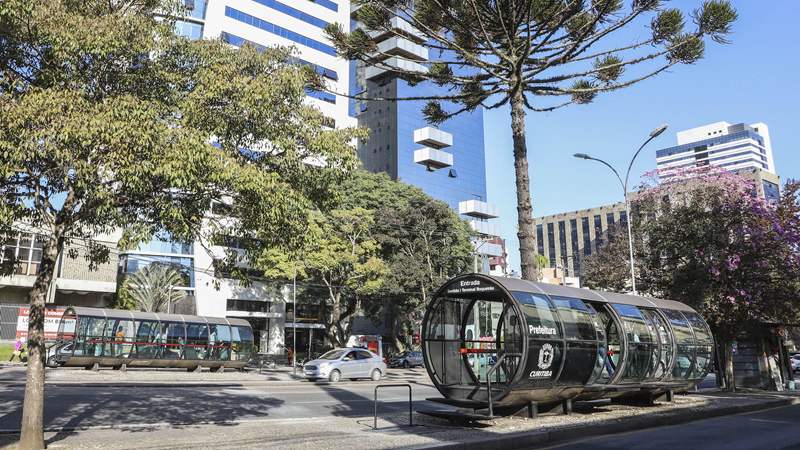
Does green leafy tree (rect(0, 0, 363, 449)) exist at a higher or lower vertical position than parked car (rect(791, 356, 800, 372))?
higher

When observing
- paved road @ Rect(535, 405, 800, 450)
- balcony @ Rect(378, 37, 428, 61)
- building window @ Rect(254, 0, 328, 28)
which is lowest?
A: paved road @ Rect(535, 405, 800, 450)

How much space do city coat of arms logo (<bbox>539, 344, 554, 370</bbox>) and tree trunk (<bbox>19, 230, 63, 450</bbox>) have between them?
8.34 metres

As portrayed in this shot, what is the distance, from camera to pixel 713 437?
1053cm

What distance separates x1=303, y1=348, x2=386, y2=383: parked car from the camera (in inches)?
1032

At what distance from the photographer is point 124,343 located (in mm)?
27641

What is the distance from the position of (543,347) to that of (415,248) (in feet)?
101

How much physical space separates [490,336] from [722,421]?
5.46 metres

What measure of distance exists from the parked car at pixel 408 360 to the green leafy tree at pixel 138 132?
3179 centimetres

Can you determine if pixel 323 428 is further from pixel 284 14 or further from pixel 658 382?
pixel 284 14

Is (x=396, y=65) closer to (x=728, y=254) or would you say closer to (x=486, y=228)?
(x=486, y=228)

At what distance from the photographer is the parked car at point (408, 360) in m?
41.5

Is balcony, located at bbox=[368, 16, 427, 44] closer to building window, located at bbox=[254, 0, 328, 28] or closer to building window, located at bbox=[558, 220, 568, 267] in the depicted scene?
building window, located at bbox=[254, 0, 328, 28]

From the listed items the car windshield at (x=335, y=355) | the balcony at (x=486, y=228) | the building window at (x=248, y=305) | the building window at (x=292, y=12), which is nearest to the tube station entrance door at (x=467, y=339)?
the car windshield at (x=335, y=355)

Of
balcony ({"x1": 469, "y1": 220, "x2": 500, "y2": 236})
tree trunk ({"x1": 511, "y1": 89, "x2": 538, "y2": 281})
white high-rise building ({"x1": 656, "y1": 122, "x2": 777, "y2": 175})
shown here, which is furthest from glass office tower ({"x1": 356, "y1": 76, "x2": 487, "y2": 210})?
white high-rise building ({"x1": 656, "y1": 122, "x2": 777, "y2": 175})
